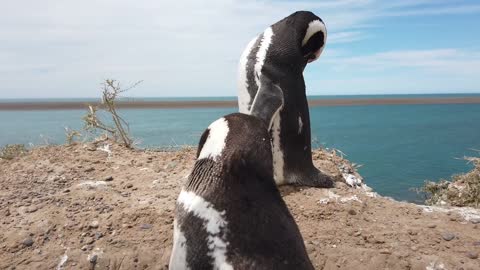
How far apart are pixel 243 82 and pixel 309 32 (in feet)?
2.79

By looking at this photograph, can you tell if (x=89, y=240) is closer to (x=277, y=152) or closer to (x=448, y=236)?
(x=277, y=152)

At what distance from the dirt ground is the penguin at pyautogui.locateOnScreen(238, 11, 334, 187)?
0.28 meters

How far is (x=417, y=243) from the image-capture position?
358cm

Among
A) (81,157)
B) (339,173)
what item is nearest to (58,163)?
(81,157)

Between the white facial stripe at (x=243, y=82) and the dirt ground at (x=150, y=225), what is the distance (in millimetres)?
985

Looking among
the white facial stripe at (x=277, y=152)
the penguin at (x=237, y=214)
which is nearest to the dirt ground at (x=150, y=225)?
the white facial stripe at (x=277, y=152)

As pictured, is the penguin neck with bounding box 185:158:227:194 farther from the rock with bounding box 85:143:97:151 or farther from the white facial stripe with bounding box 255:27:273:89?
the rock with bounding box 85:143:97:151

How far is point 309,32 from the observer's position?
458 cm

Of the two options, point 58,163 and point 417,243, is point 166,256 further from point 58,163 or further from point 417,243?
point 58,163

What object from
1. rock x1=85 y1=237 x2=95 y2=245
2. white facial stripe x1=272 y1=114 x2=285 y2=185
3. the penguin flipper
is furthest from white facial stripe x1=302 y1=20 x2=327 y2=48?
rock x1=85 y1=237 x2=95 y2=245

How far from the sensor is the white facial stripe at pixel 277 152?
4441mm

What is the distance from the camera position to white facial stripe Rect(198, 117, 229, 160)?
7.37ft

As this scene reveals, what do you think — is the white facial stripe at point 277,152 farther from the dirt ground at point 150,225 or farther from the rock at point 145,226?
the rock at point 145,226

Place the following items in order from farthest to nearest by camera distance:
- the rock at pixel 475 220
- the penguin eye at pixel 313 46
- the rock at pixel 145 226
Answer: the penguin eye at pixel 313 46 → the rock at pixel 475 220 → the rock at pixel 145 226
